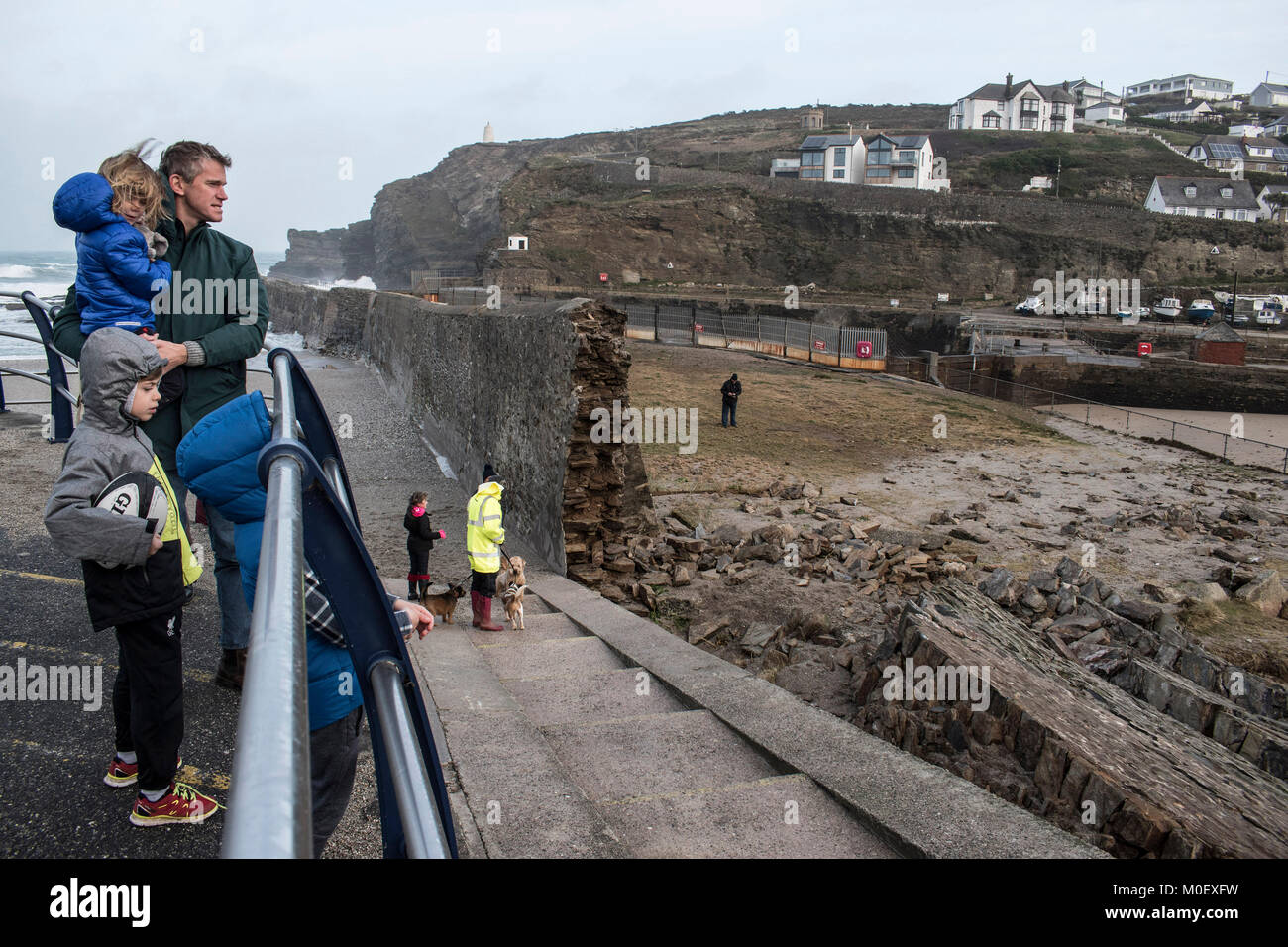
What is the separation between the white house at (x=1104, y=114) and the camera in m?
127

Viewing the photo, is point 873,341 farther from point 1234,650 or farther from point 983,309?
point 1234,650

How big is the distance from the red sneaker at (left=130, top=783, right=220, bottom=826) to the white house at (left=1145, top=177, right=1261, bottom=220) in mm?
82391

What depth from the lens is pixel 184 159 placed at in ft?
12.6

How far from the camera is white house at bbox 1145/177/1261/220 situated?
71062mm

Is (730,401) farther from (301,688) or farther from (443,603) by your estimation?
(301,688)

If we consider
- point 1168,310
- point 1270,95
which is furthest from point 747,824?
point 1270,95

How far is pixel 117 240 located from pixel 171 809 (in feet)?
7.02

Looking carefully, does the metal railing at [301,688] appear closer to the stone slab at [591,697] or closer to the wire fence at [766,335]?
the stone slab at [591,697]

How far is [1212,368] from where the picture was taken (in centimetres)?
3425

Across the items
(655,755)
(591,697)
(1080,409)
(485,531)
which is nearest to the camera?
(655,755)

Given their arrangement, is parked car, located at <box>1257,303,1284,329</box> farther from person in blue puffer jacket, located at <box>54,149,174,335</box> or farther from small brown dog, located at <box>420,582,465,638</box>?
person in blue puffer jacket, located at <box>54,149,174,335</box>

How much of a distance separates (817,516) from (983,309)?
42695 mm

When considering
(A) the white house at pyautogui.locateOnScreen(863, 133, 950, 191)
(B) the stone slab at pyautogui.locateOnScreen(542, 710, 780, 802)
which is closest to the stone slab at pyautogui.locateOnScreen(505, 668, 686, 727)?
(B) the stone slab at pyautogui.locateOnScreen(542, 710, 780, 802)
